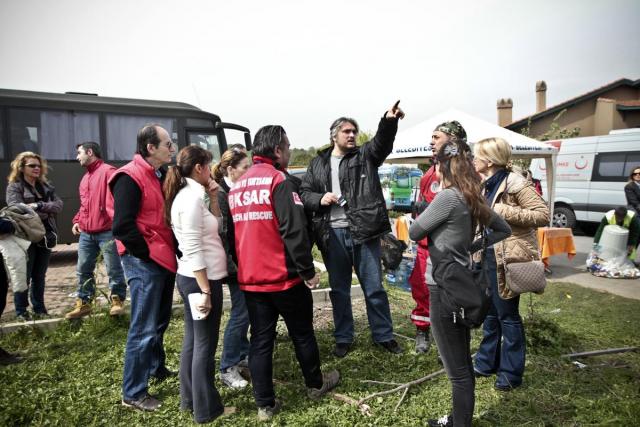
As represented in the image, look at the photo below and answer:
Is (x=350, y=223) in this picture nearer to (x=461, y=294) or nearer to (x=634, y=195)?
(x=461, y=294)

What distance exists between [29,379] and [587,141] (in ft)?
46.5

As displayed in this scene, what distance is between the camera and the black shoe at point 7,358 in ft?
12.3

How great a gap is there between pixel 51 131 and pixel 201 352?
943 centimetres

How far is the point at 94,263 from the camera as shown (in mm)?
5027

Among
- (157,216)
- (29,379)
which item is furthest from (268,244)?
(29,379)

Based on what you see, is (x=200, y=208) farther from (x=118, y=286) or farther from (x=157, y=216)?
(x=118, y=286)

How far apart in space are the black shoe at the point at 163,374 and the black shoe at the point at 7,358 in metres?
1.48

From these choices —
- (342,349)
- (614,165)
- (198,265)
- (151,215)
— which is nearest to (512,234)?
(342,349)

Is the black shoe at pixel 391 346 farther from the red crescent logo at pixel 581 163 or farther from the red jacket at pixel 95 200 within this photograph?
the red crescent logo at pixel 581 163

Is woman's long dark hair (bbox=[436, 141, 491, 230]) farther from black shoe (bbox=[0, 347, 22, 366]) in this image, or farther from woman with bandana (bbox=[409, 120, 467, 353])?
black shoe (bbox=[0, 347, 22, 366])

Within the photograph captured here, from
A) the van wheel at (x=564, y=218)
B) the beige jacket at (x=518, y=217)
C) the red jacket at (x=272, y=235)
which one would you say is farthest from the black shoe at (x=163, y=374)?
the van wheel at (x=564, y=218)

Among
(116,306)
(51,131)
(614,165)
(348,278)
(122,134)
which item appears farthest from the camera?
(614,165)

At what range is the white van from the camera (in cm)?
1141

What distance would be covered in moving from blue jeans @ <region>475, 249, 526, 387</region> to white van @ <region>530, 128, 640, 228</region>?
421 inches
